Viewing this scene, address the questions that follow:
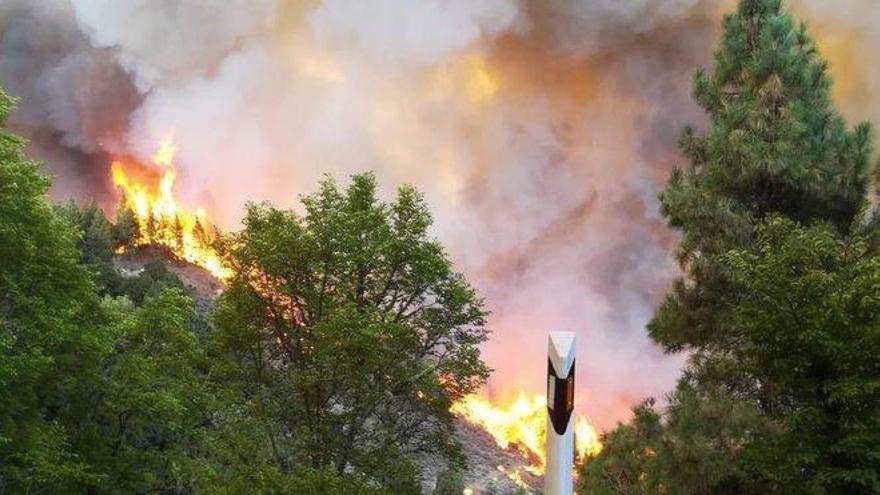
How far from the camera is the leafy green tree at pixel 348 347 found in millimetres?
13367

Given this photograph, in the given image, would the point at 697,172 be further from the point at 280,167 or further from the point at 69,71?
the point at 69,71

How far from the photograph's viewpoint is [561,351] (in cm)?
375

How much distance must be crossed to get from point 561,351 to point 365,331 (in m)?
8.67

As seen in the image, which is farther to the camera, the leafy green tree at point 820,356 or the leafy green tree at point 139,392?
the leafy green tree at point 139,392

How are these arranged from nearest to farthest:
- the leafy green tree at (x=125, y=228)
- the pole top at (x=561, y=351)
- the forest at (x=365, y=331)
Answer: the pole top at (x=561, y=351) < the forest at (x=365, y=331) < the leafy green tree at (x=125, y=228)

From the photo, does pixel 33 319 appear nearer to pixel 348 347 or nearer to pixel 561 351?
pixel 348 347

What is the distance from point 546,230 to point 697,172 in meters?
29.5

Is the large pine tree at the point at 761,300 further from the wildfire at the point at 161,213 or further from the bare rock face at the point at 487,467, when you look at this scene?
the wildfire at the point at 161,213

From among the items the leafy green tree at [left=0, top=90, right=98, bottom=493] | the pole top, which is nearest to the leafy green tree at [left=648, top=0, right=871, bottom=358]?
the pole top

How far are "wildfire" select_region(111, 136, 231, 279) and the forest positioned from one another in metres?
42.5

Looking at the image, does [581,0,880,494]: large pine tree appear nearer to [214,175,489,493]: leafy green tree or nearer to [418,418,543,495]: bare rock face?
[214,175,489,493]: leafy green tree

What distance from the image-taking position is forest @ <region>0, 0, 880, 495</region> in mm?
12227

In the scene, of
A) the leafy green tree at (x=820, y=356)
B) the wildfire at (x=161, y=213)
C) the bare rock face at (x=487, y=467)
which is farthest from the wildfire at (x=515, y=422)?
the leafy green tree at (x=820, y=356)

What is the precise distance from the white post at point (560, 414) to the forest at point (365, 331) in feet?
26.5
